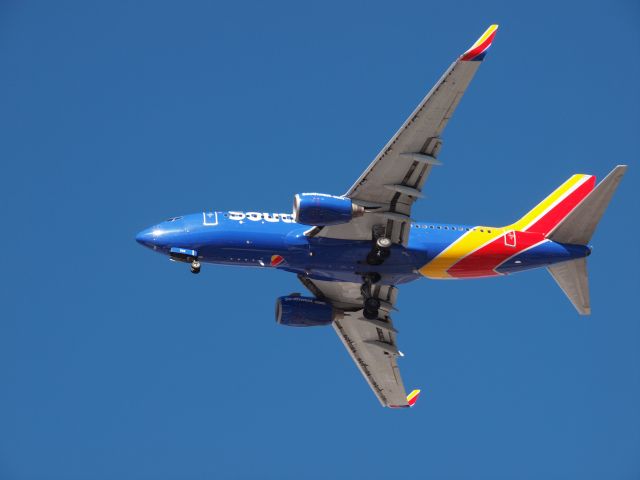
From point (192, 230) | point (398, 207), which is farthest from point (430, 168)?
point (192, 230)

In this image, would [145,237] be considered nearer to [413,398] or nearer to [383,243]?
[383,243]

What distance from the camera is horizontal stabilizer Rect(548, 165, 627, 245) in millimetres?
72094

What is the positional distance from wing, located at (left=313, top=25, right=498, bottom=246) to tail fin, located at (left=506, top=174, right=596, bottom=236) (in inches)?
367

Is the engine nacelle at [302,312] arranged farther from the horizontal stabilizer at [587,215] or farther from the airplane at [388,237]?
the horizontal stabilizer at [587,215]

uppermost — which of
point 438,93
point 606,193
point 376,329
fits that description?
point 438,93

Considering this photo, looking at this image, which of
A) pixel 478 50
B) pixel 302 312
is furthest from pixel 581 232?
pixel 302 312

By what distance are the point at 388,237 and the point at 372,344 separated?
13212 millimetres

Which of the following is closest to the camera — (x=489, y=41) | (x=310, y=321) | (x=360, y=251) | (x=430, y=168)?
(x=489, y=41)

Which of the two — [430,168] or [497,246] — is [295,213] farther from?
[497,246]

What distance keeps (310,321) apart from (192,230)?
12.3 meters

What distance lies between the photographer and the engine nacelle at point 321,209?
Answer: 6981cm

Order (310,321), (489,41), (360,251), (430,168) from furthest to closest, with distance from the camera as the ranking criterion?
(310,321)
(360,251)
(430,168)
(489,41)

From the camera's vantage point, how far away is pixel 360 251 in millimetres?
74250

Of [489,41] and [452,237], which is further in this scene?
[452,237]
